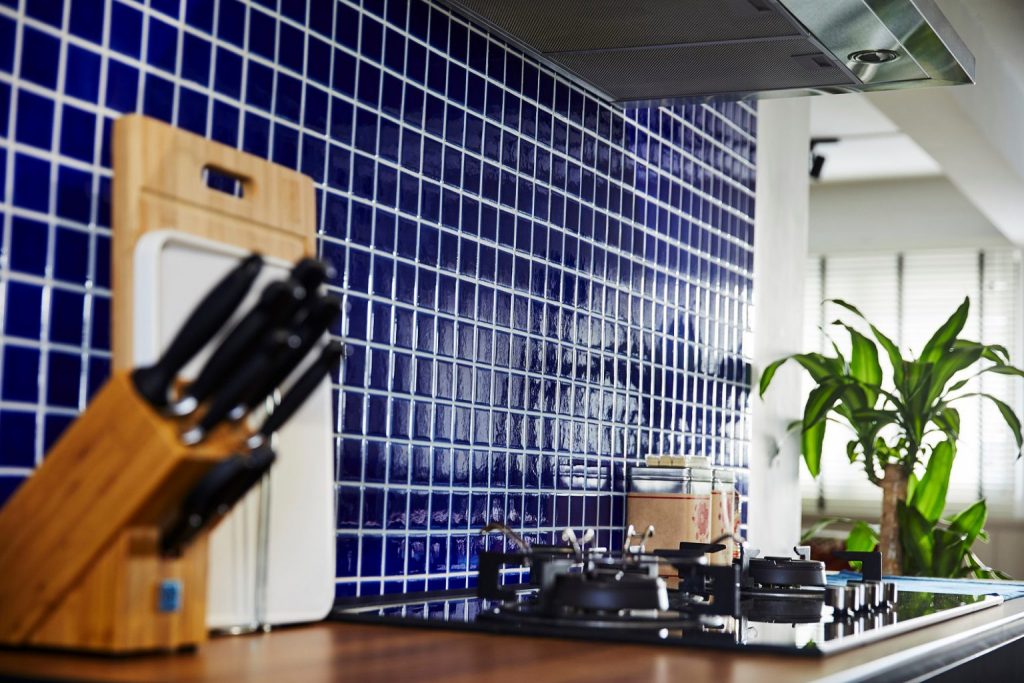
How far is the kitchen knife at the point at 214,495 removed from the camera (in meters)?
0.93

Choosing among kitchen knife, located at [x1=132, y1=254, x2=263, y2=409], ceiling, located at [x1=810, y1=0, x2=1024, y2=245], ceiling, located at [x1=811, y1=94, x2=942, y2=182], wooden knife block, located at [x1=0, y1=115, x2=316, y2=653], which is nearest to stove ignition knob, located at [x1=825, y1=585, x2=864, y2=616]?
wooden knife block, located at [x1=0, y1=115, x2=316, y2=653]

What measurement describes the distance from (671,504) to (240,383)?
1322mm

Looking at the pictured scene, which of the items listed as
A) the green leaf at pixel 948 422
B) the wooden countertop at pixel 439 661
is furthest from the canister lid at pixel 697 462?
the green leaf at pixel 948 422

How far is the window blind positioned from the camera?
689 centimetres

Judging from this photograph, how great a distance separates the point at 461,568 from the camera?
69.2 inches

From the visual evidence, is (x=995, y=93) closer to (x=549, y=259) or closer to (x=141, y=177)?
(x=549, y=259)

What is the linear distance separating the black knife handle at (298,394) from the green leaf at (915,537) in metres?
2.64

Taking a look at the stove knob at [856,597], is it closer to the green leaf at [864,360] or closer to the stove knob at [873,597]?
the stove knob at [873,597]

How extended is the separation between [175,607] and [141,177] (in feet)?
1.27

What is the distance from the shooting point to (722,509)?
225 cm

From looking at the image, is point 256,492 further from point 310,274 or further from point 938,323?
point 938,323

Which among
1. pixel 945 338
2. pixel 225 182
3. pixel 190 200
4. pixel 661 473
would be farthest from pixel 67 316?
pixel 945 338

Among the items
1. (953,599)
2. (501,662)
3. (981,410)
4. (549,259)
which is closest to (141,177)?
(501,662)

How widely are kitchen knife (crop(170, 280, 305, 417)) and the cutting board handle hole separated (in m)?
0.39
